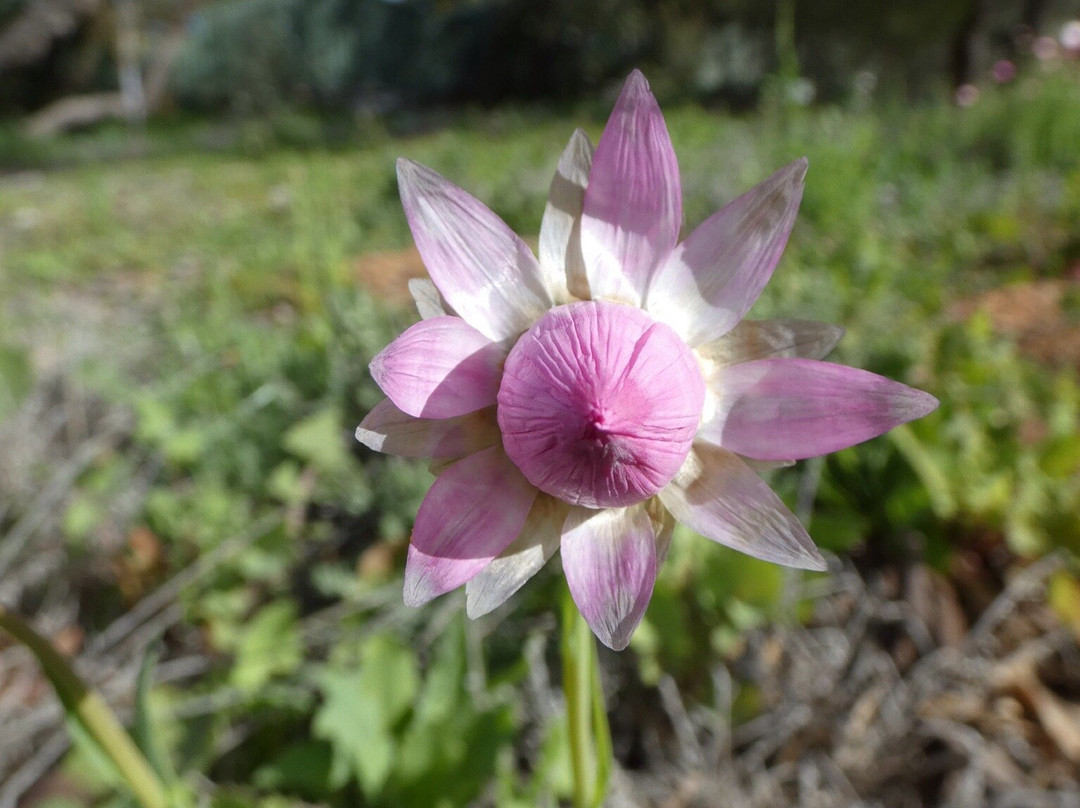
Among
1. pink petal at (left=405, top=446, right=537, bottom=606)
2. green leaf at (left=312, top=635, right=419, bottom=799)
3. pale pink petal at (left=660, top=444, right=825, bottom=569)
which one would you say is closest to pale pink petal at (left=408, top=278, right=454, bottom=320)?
pink petal at (left=405, top=446, right=537, bottom=606)

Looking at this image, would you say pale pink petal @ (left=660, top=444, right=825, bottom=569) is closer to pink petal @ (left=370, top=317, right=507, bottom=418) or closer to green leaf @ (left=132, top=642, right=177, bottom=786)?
pink petal @ (left=370, top=317, right=507, bottom=418)

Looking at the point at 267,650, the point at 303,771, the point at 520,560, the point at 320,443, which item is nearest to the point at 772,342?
the point at 520,560

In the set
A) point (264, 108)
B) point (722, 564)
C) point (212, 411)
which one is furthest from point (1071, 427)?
point (264, 108)

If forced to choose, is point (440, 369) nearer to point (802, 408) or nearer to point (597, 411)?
point (597, 411)

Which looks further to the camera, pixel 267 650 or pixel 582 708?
pixel 267 650

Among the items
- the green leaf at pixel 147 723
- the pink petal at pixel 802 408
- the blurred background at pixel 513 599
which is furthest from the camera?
the blurred background at pixel 513 599

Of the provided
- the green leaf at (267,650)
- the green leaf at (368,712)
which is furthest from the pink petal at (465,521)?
the green leaf at (267,650)

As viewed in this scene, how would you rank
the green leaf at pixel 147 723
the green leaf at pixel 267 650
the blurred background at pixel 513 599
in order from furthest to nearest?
the green leaf at pixel 267 650
the blurred background at pixel 513 599
the green leaf at pixel 147 723

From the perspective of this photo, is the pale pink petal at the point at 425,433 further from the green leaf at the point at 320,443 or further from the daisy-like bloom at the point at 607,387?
the green leaf at the point at 320,443
